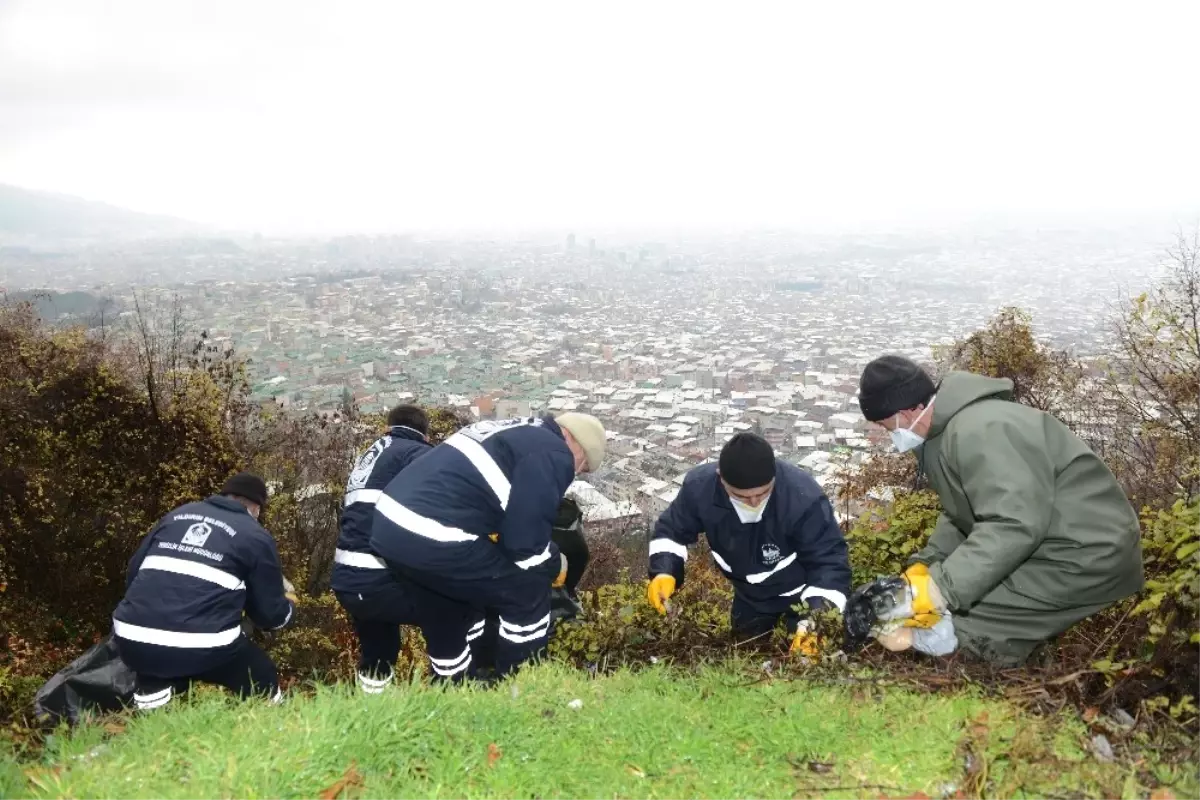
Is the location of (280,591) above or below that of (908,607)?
below

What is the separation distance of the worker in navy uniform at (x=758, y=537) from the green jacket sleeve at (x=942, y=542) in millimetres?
434

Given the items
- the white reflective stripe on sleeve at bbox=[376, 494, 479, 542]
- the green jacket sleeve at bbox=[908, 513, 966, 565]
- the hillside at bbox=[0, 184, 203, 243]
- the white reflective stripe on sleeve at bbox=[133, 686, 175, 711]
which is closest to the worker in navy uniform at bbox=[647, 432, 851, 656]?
the green jacket sleeve at bbox=[908, 513, 966, 565]

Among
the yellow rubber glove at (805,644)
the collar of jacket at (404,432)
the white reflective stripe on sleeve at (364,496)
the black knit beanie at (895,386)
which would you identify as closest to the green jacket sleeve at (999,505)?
the black knit beanie at (895,386)

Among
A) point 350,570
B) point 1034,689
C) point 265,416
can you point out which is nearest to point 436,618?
point 350,570

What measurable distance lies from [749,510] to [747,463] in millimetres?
432

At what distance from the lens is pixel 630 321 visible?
63.2m

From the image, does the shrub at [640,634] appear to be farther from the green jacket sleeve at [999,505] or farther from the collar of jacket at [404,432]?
the collar of jacket at [404,432]

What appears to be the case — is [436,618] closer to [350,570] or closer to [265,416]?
[350,570]

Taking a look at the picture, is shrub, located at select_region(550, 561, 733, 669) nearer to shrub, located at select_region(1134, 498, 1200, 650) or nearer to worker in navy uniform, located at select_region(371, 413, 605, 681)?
worker in navy uniform, located at select_region(371, 413, 605, 681)

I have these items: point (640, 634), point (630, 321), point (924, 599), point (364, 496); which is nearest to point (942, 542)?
point (924, 599)

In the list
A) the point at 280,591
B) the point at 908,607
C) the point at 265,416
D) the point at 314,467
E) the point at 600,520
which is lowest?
the point at 600,520

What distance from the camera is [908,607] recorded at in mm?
2846

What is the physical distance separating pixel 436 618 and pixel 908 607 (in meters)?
2.76

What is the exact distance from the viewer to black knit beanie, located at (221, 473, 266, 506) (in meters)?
3.98
